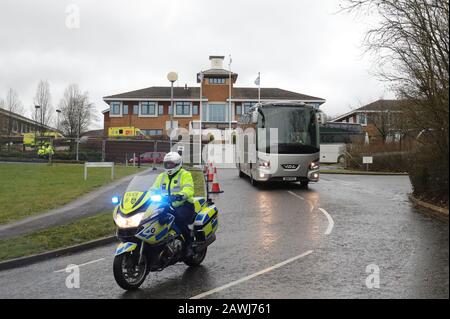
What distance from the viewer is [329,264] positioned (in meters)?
7.12

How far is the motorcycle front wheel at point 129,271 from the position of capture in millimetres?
5922

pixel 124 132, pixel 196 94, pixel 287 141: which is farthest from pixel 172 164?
pixel 196 94

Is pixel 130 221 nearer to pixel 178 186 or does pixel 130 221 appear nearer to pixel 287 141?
pixel 178 186

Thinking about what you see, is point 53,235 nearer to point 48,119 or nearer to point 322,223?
point 322,223

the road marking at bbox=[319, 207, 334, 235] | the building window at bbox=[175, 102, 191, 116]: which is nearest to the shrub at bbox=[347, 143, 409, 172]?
the road marking at bbox=[319, 207, 334, 235]

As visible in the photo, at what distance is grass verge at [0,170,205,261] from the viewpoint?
8.91 m

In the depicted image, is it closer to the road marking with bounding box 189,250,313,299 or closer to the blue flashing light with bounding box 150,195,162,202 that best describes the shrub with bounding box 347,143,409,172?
the road marking with bounding box 189,250,313,299

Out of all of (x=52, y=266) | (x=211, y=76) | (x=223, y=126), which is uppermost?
(x=211, y=76)

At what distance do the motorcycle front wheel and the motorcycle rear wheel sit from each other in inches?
40.5

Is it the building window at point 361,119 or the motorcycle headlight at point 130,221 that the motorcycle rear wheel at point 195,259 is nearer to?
the motorcycle headlight at point 130,221

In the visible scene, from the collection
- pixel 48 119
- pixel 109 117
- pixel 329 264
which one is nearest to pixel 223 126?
pixel 109 117

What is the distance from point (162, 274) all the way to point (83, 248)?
3.07 metres

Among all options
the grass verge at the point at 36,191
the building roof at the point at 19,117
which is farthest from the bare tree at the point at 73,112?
the grass verge at the point at 36,191

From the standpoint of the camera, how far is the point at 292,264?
7199 millimetres
